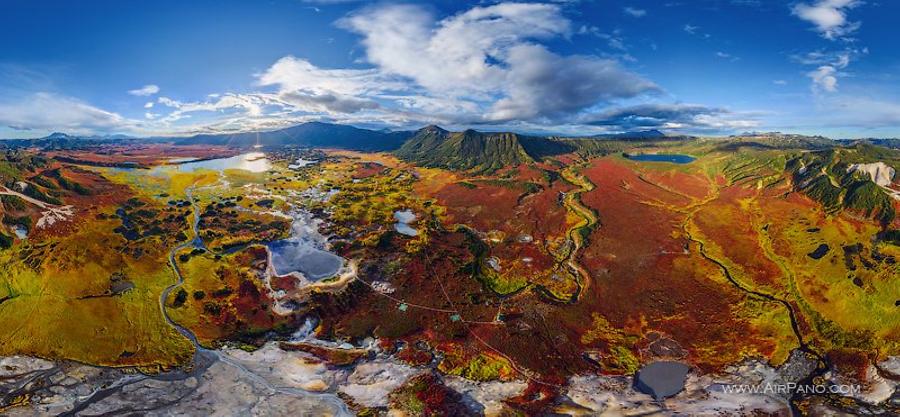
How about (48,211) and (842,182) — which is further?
(842,182)

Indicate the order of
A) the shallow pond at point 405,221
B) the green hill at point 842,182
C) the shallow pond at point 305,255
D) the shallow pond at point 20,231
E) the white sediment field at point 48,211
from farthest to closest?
the shallow pond at point 405,221, the green hill at point 842,182, the white sediment field at point 48,211, the shallow pond at point 305,255, the shallow pond at point 20,231

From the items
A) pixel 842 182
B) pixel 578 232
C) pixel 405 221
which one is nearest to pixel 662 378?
pixel 578 232

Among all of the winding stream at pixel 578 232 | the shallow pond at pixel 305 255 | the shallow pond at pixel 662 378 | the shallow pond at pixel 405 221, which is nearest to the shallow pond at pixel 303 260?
the shallow pond at pixel 305 255

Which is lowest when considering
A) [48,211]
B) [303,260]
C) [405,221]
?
[303,260]

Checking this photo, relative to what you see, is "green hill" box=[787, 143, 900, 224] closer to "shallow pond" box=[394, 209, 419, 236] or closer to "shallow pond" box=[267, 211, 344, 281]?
"shallow pond" box=[394, 209, 419, 236]

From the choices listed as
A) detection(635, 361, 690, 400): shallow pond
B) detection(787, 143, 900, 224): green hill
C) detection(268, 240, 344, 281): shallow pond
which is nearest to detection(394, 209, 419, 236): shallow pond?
detection(268, 240, 344, 281): shallow pond

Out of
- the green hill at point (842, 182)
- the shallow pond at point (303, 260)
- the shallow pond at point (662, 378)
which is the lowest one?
the shallow pond at point (662, 378)

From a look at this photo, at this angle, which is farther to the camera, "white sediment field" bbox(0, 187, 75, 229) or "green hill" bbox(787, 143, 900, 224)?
"green hill" bbox(787, 143, 900, 224)

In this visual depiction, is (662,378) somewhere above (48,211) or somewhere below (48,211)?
below

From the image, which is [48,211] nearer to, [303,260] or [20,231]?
[20,231]

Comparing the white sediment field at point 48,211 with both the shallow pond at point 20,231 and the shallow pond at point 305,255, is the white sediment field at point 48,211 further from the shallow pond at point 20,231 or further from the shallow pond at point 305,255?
the shallow pond at point 305,255

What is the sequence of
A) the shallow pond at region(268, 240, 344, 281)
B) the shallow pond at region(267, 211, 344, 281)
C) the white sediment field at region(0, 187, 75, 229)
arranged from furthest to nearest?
the white sediment field at region(0, 187, 75, 229) < the shallow pond at region(267, 211, 344, 281) < the shallow pond at region(268, 240, 344, 281)

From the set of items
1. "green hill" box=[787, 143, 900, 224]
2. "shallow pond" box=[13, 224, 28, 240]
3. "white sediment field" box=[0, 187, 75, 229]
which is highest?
"green hill" box=[787, 143, 900, 224]
